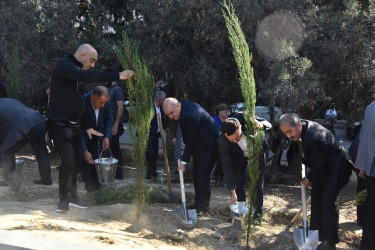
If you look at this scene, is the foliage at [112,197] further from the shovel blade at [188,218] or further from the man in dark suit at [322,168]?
the man in dark suit at [322,168]

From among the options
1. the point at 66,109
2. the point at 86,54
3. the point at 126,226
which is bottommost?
the point at 126,226

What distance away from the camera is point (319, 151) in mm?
4938

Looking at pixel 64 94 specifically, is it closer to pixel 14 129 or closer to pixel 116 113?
pixel 14 129

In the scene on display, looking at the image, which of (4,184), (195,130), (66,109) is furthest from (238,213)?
(4,184)

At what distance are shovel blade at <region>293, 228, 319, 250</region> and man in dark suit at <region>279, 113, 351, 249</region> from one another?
0.14 m

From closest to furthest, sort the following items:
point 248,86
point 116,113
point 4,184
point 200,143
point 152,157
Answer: point 248,86, point 200,143, point 4,184, point 116,113, point 152,157

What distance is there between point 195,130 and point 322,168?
1.70 metres

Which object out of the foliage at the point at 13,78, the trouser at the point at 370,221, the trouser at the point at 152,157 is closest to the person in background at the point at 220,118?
the trouser at the point at 152,157

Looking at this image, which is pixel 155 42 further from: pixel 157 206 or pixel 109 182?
pixel 157 206

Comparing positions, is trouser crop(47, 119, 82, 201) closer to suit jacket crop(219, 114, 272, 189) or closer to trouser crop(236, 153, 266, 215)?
suit jacket crop(219, 114, 272, 189)

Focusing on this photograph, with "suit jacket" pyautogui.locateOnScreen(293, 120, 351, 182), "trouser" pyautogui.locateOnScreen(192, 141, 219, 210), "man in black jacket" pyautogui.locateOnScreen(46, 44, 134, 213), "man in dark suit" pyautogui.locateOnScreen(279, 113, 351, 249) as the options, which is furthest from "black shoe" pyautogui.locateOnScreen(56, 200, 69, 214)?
"suit jacket" pyautogui.locateOnScreen(293, 120, 351, 182)

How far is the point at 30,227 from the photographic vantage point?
4637mm

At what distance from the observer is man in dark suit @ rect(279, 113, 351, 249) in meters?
4.92

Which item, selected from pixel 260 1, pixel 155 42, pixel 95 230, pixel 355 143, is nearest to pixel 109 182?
pixel 95 230
